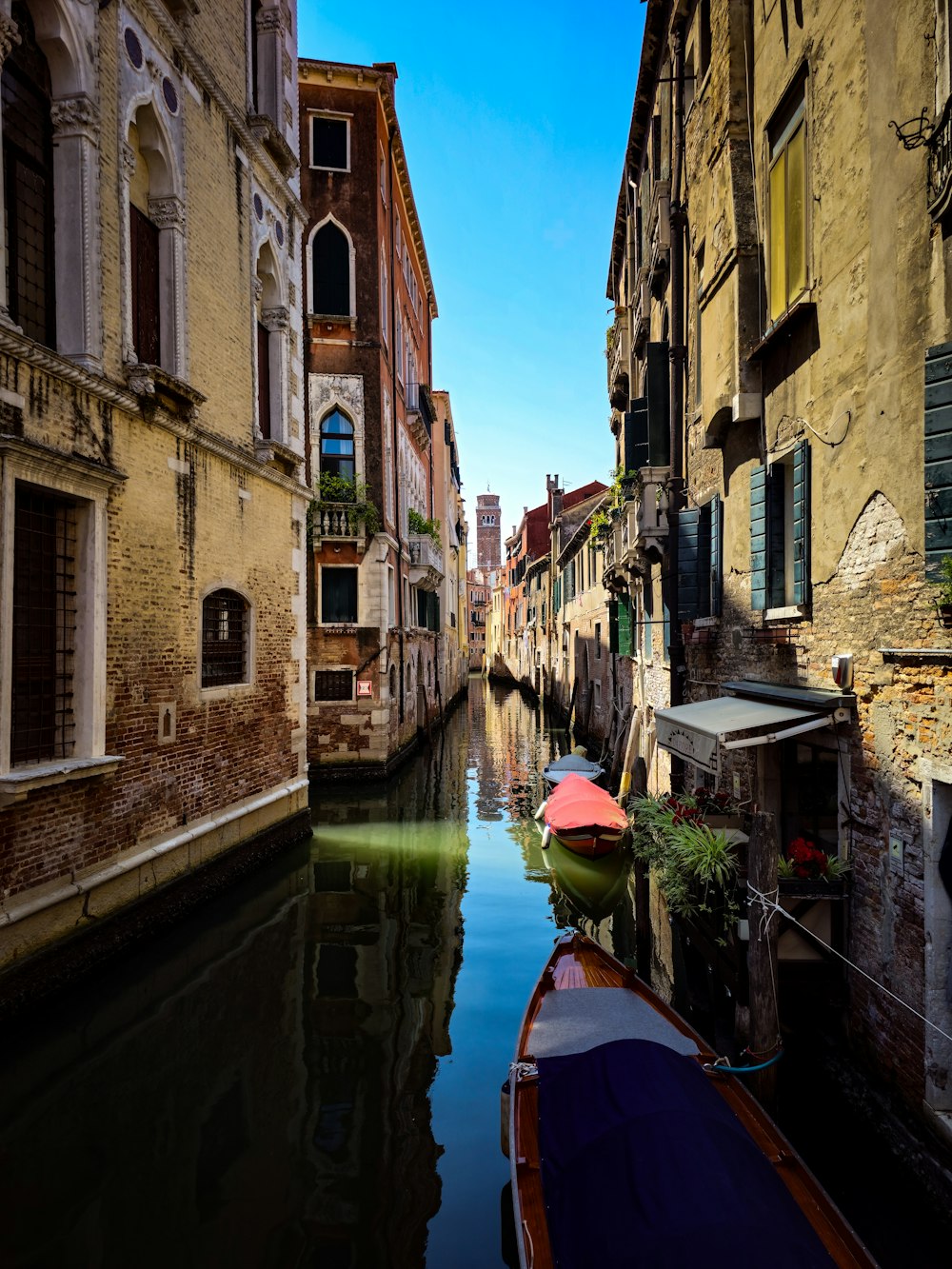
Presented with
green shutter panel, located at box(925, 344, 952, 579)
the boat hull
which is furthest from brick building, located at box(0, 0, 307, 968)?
green shutter panel, located at box(925, 344, 952, 579)

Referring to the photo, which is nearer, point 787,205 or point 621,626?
point 787,205

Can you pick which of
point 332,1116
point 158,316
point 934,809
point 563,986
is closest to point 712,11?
point 158,316

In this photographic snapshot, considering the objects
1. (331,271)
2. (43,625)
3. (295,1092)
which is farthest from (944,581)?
(331,271)

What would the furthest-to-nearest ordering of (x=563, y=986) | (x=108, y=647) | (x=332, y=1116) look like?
(x=108, y=647)
(x=563, y=986)
(x=332, y=1116)

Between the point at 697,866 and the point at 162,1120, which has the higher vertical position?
the point at 697,866

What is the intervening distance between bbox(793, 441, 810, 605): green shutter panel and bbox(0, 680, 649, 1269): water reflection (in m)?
4.05

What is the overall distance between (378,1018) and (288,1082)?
1134 mm

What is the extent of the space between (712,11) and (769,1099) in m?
9.66

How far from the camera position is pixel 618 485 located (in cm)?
1356

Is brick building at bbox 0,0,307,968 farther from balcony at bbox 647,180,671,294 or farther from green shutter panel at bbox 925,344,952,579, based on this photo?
green shutter panel at bbox 925,344,952,579

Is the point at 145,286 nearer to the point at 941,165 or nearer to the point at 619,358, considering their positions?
the point at 941,165

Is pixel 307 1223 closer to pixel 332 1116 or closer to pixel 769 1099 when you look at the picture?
pixel 332 1116

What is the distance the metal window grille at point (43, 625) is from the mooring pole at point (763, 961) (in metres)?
5.17

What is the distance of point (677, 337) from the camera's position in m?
9.77
